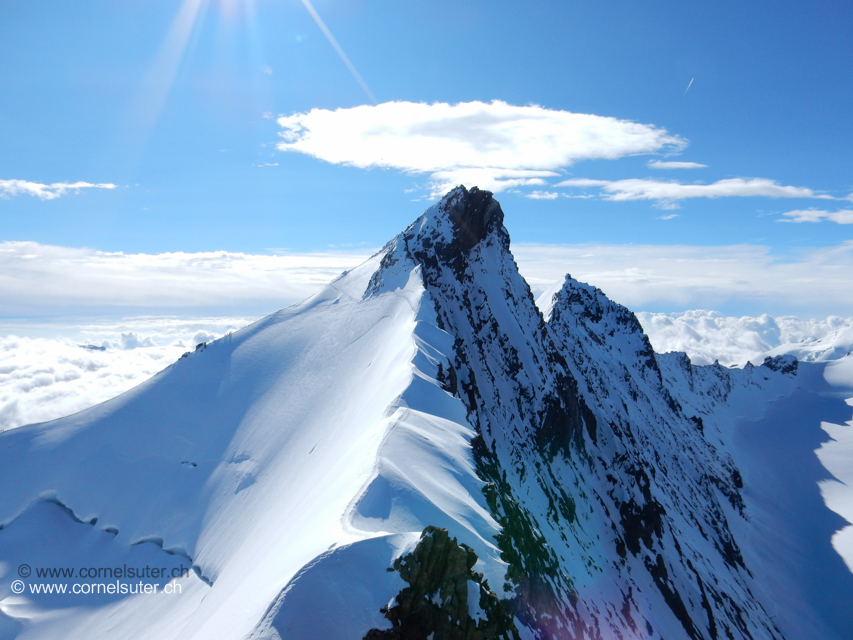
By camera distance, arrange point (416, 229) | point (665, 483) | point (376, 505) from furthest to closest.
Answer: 1. point (665, 483)
2. point (416, 229)
3. point (376, 505)

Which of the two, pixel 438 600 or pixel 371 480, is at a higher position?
pixel 371 480

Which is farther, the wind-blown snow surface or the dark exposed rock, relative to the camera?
the wind-blown snow surface

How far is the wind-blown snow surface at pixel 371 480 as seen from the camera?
72.0 ft

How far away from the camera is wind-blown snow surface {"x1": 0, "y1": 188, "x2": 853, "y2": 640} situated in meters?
22.0

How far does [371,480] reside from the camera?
2261 cm

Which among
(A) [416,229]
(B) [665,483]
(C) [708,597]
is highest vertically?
(A) [416,229]

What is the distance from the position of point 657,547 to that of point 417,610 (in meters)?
88.4

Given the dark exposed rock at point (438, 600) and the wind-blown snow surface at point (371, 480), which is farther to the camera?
the wind-blown snow surface at point (371, 480)

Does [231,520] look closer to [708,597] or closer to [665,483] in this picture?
[708,597]

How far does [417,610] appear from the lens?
1595 centimetres

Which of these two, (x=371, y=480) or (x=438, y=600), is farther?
(x=371, y=480)

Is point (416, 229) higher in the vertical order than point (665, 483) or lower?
higher

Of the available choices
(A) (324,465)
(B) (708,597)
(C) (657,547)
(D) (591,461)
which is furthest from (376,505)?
(B) (708,597)

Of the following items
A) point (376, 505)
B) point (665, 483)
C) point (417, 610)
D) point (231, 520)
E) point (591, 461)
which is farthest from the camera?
point (665, 483)
